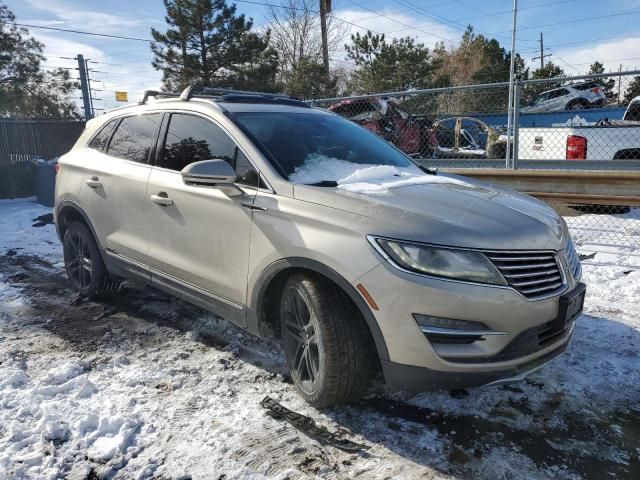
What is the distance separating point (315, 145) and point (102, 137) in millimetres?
2220

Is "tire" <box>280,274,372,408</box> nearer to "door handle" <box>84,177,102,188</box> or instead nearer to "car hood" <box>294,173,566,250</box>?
"car hood" <box>294,173,566,250</box>

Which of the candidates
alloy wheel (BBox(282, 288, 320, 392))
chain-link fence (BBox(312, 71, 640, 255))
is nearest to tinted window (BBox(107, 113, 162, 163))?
alloy wheel (BBox(282, 288, 320, 392))

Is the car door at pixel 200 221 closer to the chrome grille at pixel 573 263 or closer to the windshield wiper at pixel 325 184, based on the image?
the windshield wiper at pixel 325 184

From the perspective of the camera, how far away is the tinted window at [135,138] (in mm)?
3961

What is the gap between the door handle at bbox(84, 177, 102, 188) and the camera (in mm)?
4281

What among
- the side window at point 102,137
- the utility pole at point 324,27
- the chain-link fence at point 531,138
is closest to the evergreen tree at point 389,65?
the utility pole at point 324,27

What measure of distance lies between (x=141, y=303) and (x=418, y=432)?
9.98ft

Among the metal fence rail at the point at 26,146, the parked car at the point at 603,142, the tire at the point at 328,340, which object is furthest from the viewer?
the metal fence rail at the point at 26,146

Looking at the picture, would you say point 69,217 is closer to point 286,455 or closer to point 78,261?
point 78,261

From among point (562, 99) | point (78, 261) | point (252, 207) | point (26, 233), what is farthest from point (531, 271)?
point (562, 99)

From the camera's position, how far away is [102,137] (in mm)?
4555

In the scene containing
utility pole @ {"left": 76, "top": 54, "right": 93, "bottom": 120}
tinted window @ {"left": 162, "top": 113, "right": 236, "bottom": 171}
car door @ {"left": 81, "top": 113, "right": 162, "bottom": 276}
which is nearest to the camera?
tinted window @ {"left": 162, "top": 113, "right": 236, "bottom": 171}

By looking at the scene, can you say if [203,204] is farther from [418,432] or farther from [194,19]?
[194,19]

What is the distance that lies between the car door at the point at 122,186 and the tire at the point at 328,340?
161 cm
